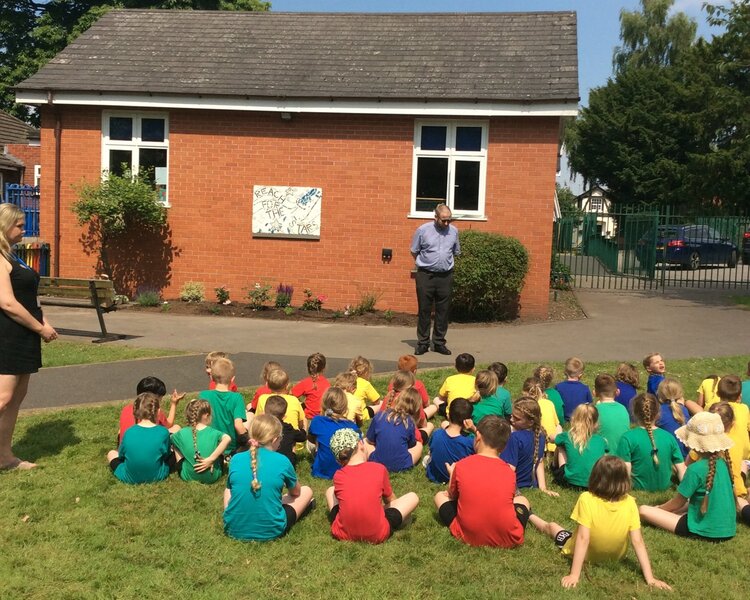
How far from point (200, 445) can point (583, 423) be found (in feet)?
9.43

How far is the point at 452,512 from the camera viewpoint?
5184mm

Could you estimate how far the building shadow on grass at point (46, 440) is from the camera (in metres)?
6.67

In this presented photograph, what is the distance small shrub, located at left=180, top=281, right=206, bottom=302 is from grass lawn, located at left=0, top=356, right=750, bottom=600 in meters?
9.42

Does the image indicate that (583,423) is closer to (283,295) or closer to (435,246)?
(435,246)

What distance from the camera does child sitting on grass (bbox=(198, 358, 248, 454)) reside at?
642cm

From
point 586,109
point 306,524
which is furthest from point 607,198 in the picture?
Result: point 306,524

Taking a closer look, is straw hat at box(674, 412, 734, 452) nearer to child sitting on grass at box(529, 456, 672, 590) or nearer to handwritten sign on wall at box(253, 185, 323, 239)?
child sitting on grass at box(529, 456, 672, 590)

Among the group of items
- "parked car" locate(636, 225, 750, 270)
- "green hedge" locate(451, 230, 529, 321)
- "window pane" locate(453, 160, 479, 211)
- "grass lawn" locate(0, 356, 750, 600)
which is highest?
Answer: "window pane" locate(453, 160, 479, 211)

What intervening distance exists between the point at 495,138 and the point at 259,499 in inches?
430

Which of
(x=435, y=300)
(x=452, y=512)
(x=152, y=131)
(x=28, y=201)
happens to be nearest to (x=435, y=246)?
(x=435, y=300)

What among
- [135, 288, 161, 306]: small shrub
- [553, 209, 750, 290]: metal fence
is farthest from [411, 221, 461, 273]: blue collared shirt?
[553, 209, 750, 290]: metal fence

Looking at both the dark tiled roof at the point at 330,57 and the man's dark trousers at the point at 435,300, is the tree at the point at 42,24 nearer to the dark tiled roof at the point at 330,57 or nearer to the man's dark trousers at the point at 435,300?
the dark tiled roof at the point at 330,57

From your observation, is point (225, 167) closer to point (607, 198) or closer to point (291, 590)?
point (291, 590)

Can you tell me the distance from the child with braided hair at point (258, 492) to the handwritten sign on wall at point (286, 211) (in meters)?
10.4
